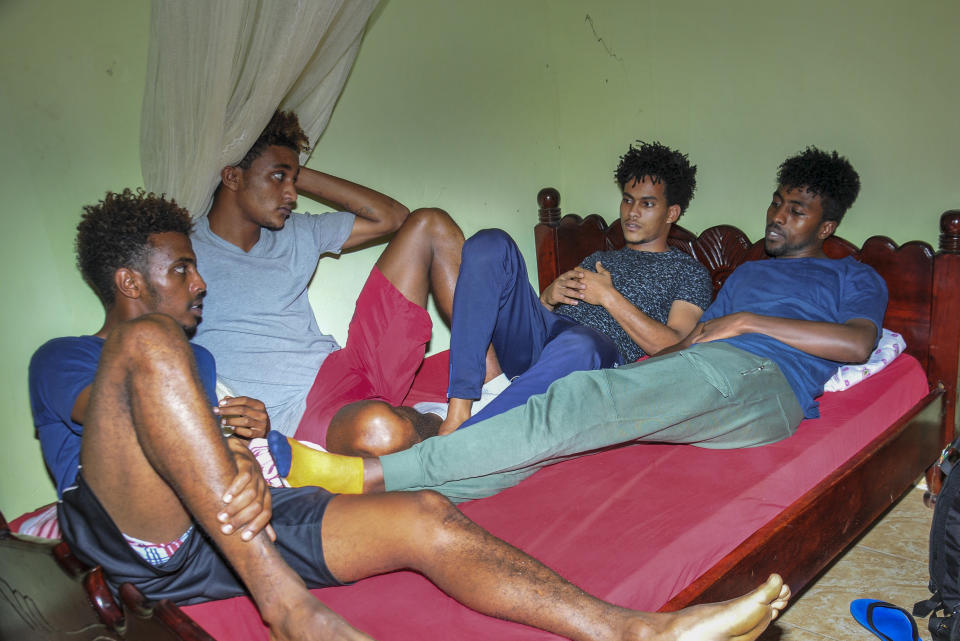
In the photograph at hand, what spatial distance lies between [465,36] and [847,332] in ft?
6.56

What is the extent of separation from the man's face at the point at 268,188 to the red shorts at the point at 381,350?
383 millimetres

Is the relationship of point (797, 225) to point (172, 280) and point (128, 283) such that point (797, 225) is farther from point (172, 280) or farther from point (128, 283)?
point (128, 283)

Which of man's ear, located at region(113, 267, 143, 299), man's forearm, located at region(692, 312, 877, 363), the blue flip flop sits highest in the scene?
man's ear, located at region(113, 267, 143, 299)

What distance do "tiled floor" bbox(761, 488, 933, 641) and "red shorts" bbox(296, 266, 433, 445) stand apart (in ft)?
4.26

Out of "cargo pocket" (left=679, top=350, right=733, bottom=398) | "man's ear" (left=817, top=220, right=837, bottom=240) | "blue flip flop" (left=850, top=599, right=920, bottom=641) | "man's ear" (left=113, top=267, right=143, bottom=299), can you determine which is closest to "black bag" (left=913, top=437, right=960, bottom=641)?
"blue flip flop" (left=850, top=599, right=920, bottom=641)

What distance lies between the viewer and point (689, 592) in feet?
4.87

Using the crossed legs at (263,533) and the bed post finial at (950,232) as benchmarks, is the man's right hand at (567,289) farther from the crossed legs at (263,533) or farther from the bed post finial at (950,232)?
the crossed legs at (263,533)

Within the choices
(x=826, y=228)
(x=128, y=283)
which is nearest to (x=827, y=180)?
(x=826, y=228)

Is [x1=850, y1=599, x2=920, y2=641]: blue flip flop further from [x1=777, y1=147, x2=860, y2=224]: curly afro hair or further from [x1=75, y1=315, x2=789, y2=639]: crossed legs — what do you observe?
[x1=777, y1=147, x2=860, y2=224]: curly afro hair

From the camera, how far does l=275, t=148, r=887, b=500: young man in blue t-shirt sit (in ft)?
5.73

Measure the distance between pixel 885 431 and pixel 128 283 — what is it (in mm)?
2218

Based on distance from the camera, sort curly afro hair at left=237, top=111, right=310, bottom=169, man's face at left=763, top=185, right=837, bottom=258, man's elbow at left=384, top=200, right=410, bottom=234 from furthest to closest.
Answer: man's elbow at left=384, top=200, right=410, bottom=234 < man's face at left=763, top=185, right=837, bottom=258 < curly afro hair at left=237, top=111, right=310, bottom=169

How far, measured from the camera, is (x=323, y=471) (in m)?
1.73

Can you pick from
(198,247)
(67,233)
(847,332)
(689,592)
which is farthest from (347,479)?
(847,332)
